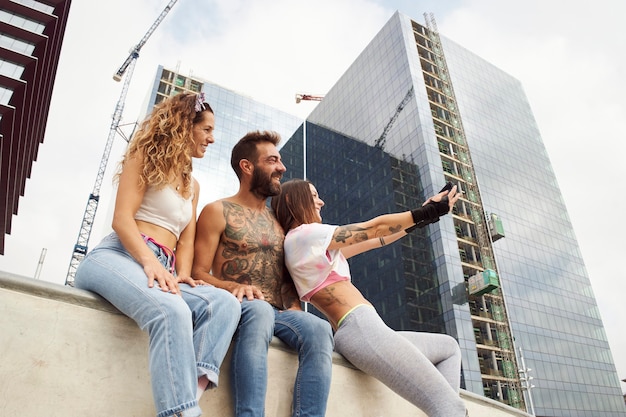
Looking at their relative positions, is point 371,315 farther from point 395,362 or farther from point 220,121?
point 220,121

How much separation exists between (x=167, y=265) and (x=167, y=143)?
0.84 m

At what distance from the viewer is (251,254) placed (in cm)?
309

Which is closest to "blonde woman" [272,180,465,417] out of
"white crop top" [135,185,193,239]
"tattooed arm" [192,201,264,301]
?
"tattooed arm" [192,201,264,301]

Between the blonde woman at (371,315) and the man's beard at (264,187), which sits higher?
the man's beard at (264,187)

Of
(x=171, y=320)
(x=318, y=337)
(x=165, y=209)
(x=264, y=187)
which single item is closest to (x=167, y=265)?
(x=165, y=209)

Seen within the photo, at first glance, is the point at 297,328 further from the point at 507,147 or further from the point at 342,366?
the point at 507,147

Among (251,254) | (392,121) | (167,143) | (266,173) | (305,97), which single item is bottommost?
(251,254)

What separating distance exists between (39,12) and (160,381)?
42504 millimetres

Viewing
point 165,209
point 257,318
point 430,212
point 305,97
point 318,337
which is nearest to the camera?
point 257,318

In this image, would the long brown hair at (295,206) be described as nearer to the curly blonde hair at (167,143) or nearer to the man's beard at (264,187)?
the man's beard at (264,187)

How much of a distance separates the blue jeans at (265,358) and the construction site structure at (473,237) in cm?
4428

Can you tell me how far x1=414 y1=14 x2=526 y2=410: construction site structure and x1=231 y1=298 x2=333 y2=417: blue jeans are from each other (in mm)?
44281

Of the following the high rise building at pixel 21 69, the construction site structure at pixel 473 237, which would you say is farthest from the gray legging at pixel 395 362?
the construction site structure at pixel 473 237

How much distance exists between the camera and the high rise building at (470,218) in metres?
44.8
